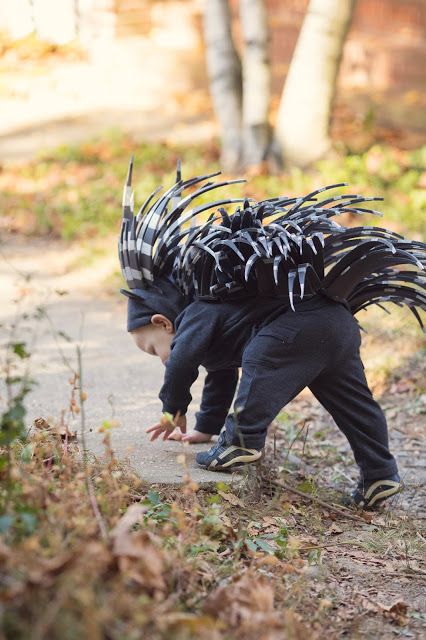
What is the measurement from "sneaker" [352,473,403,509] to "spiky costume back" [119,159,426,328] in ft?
2.57

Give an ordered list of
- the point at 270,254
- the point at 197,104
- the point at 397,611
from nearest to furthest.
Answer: the point at 397,611 < the point at 270,254 < the point at 197,104

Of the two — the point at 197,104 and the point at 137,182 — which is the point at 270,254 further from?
the point at 197,104

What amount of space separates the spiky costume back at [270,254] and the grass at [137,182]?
12.7 feet

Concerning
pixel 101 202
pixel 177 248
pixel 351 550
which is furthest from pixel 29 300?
pixel 351 550

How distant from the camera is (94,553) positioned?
221 cm

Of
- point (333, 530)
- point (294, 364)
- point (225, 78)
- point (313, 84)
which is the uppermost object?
point (225, 78)

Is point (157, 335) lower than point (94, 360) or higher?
higher

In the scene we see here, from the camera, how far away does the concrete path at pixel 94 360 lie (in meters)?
4.36

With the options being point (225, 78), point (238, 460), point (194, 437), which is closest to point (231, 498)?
point (238, 460)

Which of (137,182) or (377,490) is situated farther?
(137,182)

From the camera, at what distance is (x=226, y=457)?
3998 mm

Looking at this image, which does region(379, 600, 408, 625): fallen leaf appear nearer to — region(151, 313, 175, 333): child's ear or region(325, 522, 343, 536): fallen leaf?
region(325, 522, 343, 536): fallen leaf

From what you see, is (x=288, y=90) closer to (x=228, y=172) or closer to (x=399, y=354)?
(x=228, y=172)

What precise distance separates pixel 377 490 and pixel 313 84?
18.7 feet
